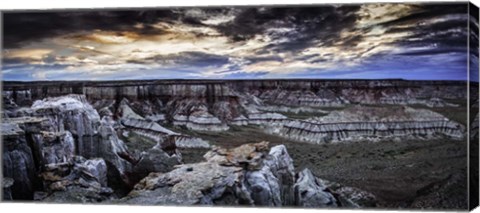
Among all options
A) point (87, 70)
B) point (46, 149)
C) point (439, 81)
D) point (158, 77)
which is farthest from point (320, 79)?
point (46, 149)

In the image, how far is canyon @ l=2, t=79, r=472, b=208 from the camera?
805cm

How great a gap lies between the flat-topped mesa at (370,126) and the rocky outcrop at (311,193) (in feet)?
1.24

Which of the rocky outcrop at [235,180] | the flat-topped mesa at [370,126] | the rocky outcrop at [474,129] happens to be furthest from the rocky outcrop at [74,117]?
the rocky outcrop at [474,129]

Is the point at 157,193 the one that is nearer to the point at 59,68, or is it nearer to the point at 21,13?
the point at 59,68

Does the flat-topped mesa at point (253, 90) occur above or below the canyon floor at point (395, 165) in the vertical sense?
above

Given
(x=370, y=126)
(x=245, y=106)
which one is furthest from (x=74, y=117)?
(x=370, y=126)

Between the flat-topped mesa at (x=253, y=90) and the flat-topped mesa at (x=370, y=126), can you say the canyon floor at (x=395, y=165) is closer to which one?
the flat-topped mesa at (x=370, y=126)

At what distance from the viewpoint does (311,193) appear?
27.0 ft

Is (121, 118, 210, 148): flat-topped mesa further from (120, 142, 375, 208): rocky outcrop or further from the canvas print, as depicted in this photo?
(120, 142, 375, 208): rocky outcrop

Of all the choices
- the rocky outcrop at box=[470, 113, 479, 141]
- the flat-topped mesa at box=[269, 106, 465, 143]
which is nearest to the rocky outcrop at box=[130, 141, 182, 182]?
the flat-topped mesa at box=[269, 106, 465, 143]

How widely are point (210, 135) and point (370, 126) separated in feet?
5.46

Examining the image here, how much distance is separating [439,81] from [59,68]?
403 cm

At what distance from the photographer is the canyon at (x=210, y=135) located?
26.4 ft

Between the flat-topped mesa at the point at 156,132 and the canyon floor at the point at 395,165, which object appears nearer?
the canyon floor at the point at 395,165
